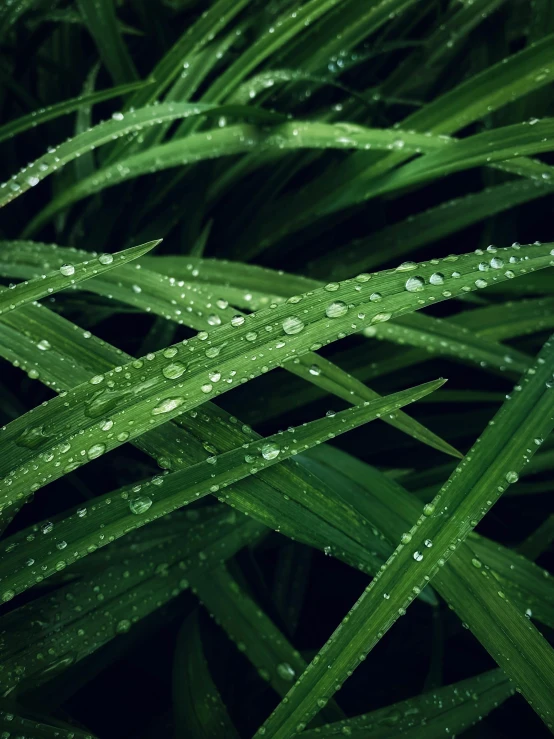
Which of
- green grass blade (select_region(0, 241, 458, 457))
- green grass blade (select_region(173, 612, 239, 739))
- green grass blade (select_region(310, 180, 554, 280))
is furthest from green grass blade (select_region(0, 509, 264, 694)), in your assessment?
green grass blade (select_region(310, 180, 554, 280))

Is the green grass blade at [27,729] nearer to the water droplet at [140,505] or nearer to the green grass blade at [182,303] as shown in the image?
the water droplet at [140,505]

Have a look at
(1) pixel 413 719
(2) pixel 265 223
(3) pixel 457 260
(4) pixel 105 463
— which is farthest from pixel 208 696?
(2) pixel 265 223

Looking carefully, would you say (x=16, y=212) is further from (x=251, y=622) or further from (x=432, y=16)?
(x=432, y=16)

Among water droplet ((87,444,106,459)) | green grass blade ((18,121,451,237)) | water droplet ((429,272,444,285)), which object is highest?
green grass blade ((18,121,451,237))

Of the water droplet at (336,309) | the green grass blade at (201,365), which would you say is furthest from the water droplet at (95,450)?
the water droplet at (336,309)

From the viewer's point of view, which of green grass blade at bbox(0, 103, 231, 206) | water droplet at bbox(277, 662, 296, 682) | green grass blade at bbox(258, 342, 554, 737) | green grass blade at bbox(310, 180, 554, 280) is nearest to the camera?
green grass blade at bbox(258, 342, 554, 737)

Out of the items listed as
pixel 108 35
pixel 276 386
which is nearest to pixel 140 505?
pixel 276 386

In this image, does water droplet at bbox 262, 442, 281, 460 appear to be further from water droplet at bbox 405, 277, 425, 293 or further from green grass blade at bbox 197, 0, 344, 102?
green grass blade at bbox 197, 0, 344, 102
